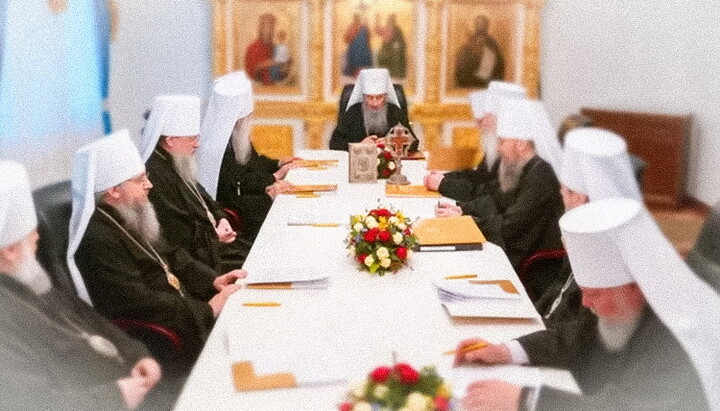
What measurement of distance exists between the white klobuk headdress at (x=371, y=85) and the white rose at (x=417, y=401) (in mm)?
3936

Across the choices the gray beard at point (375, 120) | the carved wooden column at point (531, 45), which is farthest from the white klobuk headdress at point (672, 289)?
the carved wooden column at point (531, 45)

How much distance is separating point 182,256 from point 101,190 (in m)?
0.66

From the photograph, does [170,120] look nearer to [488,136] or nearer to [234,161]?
[234,161]

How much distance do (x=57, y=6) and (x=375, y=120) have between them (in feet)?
7.21

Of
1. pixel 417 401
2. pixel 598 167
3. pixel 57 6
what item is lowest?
pixel 417 401

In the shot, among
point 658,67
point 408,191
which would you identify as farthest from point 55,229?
point 658,67

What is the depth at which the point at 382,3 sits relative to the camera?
21.4 feet

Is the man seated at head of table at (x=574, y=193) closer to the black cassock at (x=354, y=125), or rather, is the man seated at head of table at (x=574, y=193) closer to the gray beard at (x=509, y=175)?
the gray beard at (x=509, y=175)

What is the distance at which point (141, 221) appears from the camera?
9.29 feet

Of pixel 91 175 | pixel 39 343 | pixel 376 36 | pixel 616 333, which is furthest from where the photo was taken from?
pixel 376 36

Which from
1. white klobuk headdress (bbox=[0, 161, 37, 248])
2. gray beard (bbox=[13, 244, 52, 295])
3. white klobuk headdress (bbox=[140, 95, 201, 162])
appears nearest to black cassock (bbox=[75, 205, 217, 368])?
gray beard (bbox=[13, 244, 52, 295])

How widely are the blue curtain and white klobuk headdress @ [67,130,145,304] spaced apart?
1422 millimetres

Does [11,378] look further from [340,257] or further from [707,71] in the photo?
[707,71]

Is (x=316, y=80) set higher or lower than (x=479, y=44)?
lower
